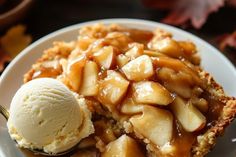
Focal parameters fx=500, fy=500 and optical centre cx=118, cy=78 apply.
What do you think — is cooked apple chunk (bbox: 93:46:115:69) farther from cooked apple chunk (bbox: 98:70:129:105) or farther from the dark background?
the dark background

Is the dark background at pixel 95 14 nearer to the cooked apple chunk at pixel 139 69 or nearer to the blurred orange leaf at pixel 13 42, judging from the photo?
the blurred orange leaf at pixel 13 42

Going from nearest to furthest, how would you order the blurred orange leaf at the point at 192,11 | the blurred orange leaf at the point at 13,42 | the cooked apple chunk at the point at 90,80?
the cooked apple chunk at the point at 90,80, the blurred orange leaf at the point at 13,42, the blurred orange leaf at the point at 192,11

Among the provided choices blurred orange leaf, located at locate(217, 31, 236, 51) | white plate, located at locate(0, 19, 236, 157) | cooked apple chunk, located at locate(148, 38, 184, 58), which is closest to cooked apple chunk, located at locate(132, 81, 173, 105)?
cooked apple chunk, located at locate(148, 38, 184, 58)

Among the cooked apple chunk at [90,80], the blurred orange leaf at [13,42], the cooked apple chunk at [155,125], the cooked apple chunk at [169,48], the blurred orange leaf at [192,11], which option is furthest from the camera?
the blurred orange leaf at [192,11]

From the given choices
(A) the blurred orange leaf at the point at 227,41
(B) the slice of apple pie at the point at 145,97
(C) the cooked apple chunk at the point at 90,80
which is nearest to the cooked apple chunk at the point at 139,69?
(B) the slice of apple pie at the point at 145,97

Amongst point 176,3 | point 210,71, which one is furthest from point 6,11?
point 210,71

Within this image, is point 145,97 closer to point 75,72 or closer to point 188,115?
point 188,115

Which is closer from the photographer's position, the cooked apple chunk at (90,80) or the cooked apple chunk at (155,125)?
the cooked apple chunk at (155,125)
